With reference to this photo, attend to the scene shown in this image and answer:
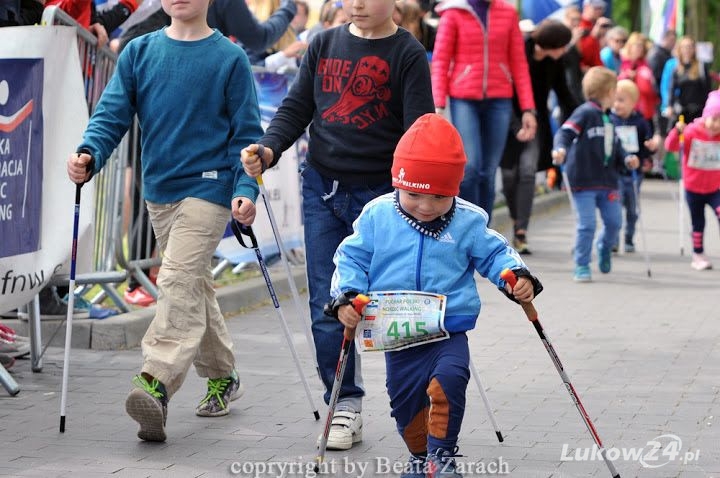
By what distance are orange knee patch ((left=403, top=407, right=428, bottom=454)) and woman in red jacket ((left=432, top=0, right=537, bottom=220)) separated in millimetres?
6675

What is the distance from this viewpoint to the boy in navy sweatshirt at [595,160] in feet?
39.9

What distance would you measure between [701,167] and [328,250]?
7523 mm

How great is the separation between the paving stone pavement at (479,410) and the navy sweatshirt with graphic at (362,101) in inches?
45.1

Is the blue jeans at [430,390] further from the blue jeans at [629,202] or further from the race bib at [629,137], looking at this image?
the blue jeans at [629,202]

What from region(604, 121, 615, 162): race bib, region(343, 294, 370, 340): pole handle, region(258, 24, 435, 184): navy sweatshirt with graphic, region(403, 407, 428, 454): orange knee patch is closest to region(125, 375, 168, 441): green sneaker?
region(258, 24, 435, 184): navy sweatshirt with graphic

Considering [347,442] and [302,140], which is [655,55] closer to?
[302,140]

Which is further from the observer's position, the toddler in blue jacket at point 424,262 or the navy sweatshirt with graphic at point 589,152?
the navy sweatshirt with graphic at point 589,152

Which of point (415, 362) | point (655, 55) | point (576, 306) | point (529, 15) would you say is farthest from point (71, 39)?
point (655, 55)

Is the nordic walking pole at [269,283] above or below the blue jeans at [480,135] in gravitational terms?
above

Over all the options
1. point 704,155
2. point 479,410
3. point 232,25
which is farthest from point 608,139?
point 479,410

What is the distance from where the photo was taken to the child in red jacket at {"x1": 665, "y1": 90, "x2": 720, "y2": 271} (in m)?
12.9

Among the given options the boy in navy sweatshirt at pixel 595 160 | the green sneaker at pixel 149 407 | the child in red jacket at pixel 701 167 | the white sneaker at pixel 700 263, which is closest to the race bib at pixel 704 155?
the child in red jacket at pixel 701 167

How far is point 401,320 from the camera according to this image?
16.7 ft

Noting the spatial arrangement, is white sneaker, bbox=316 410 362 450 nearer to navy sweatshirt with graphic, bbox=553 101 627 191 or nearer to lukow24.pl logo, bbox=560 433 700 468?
lukow24.pl logo, bbox=560 433 700 468
